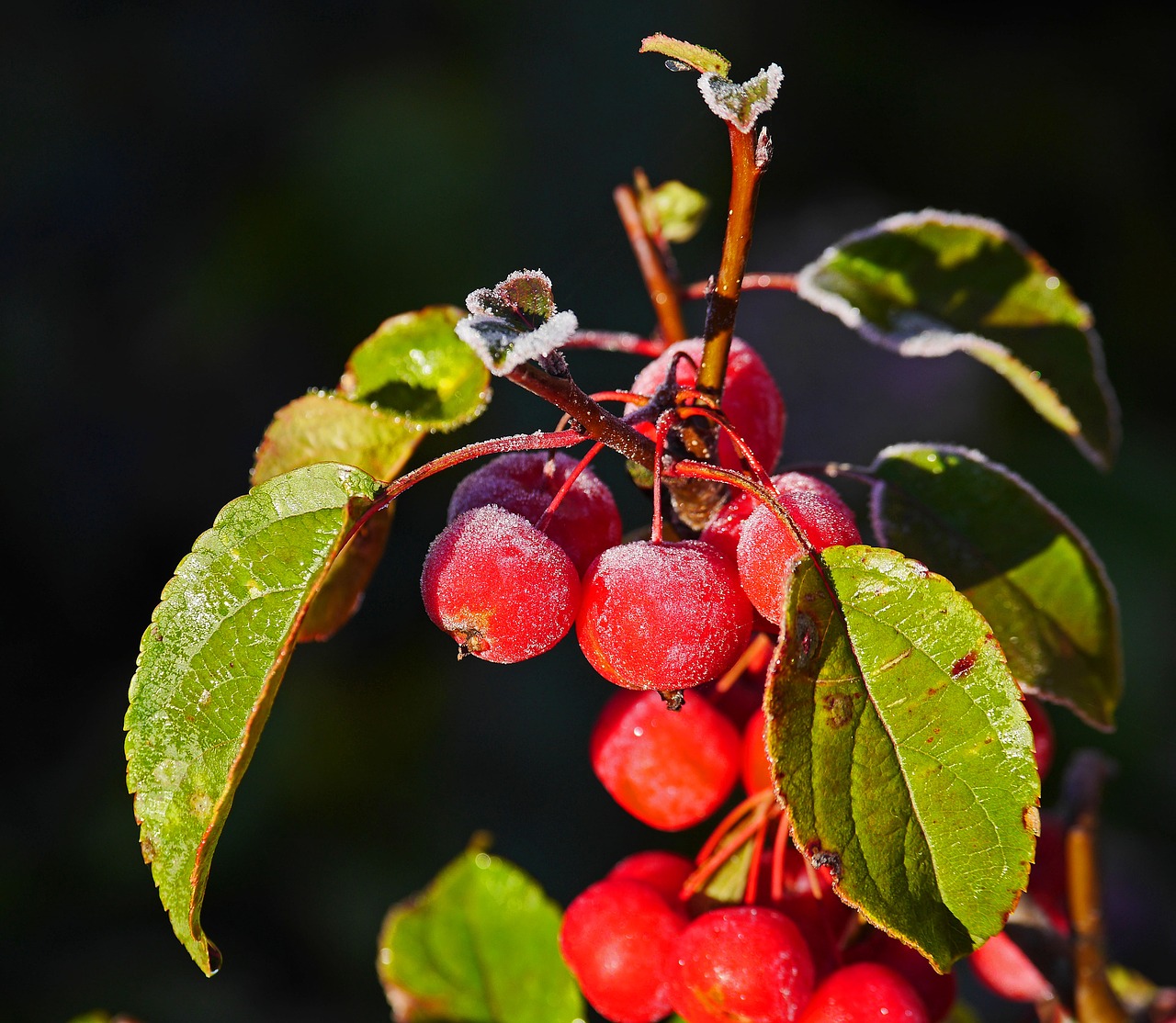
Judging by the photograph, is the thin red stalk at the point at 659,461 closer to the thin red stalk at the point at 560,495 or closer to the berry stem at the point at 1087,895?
the thin red stalk at the point at 560,495

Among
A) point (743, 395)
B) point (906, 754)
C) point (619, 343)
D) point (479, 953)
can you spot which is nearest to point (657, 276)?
point (619, 343)

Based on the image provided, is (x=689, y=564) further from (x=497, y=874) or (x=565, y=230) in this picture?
(x=565, y=230)

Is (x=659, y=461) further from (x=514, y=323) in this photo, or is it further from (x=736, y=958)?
(x=736, y=958)

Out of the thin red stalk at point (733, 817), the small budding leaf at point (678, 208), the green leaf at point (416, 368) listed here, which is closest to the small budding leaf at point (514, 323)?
the green leaf at point (416, 368)

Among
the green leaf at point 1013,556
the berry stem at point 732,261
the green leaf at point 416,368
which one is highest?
the berry stem at point 732,261

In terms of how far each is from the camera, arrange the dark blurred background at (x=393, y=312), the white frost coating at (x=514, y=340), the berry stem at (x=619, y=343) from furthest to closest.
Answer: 1. the dark blurred background at (x=393, y=312)
2. the berry stem at (x=619, y=343)
3. the white frost coating at (x=514, y=340)

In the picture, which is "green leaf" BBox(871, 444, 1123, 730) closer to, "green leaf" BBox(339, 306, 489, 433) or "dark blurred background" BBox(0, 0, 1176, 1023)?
"green leaf" BBox(339, 306, 489, 433)

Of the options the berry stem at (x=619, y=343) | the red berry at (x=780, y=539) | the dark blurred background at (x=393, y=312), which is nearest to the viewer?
the red berry at (x=780, y=539)

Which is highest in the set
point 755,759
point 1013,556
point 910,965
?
point 1013,556
